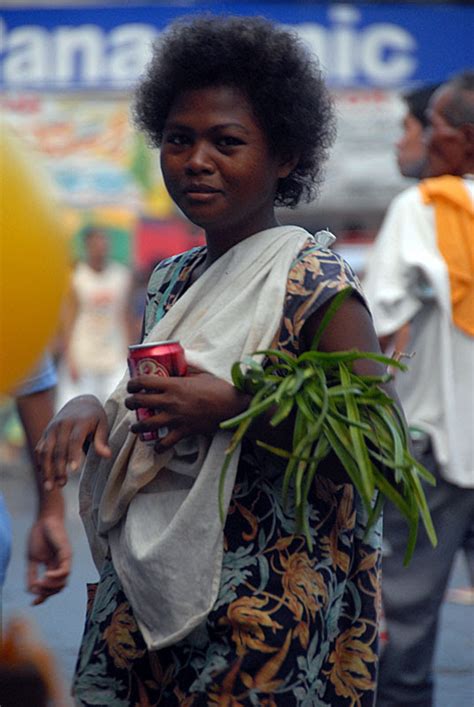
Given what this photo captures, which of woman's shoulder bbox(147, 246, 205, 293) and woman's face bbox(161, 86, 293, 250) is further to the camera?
woman's shoulder bbox(147, 246, 205, 293)

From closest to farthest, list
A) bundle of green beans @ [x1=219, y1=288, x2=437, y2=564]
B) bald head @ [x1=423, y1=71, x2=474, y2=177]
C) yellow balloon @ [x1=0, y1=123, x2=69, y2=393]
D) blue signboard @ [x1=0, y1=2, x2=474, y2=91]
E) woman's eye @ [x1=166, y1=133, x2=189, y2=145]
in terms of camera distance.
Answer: yellow balloon @ [x1=0, y1=123, x2=69, y2=393] → bundle of green beans @ [x1=219, y1=288, x2=437, y2=564] → woman's eye @ [x1=166, y1=133, x2=189, y2=145] → bald head @ [x1=423, y1=71, x2=474, y2=177] → blue signboard @ [x1=0, y1=2, x2=474, y2=91]

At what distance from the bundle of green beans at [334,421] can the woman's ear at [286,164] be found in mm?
340

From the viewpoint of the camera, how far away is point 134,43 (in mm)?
13984

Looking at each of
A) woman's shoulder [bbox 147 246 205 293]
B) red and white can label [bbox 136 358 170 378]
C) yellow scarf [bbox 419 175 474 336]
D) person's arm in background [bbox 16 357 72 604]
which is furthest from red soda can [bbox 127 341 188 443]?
yellow scarf [bbox 419 175 474 336]

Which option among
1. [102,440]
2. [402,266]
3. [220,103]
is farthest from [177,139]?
[402,266]

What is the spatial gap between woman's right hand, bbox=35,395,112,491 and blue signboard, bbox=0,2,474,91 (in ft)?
38.2

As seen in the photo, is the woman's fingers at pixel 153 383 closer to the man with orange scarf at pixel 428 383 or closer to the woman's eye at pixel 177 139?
the woman's eye at pixel 177 139

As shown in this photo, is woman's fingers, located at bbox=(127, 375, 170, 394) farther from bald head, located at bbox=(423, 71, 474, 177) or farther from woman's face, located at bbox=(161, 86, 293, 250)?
bald head, located at bbox=(423, 71, 474, 177)

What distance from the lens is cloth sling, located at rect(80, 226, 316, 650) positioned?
2.40 m

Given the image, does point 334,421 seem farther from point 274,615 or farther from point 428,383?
point 428,383

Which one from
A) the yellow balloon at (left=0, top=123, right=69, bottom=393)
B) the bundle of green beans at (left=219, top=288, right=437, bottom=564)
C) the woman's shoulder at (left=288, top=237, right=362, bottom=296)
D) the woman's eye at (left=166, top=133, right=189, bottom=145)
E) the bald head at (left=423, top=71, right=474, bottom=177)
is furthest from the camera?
the bald head at (left=423, top=71, right=474, bottom=177)

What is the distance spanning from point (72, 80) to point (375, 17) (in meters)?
3.19

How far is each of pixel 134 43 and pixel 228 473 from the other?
39.7 ft

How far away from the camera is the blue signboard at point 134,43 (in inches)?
548
